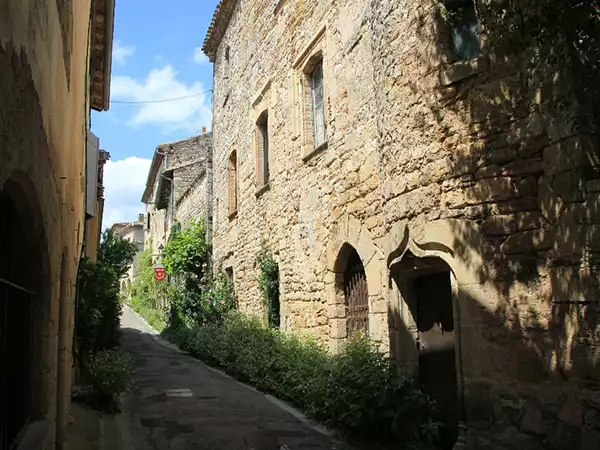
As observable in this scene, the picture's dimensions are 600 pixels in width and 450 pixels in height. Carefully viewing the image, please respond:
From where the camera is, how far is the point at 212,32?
52.9 ft

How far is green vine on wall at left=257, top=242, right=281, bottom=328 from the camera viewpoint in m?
10.9

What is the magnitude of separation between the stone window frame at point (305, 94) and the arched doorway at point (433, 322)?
141 inches

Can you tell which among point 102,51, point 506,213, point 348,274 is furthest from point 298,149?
point 506,213

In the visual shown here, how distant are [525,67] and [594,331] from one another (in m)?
2.23

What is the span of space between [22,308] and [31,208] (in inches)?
34.7

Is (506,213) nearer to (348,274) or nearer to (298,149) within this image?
(348,274)

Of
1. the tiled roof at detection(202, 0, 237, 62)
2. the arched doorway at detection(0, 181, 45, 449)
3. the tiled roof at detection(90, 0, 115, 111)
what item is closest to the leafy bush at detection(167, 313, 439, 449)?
the arched doorway at detection(0, 181, 45, 449)

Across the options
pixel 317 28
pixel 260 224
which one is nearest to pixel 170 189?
pixel 260 224

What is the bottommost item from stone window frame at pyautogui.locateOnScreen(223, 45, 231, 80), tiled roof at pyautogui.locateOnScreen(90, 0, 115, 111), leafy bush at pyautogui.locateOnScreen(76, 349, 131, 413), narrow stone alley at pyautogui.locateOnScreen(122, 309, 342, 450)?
narrow stone alley at pyautogui.locateOnScreen(122, 309, 342, 450)

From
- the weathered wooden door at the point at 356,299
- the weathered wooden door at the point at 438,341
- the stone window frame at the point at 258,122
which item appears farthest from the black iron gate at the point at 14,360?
the stone window frame at the point at 258,122

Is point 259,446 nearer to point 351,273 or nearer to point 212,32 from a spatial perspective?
point 351,273

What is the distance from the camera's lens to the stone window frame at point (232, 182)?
47.9ft

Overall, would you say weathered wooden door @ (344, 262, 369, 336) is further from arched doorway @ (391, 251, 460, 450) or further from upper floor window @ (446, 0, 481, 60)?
upper floor window @ (446, 0, 481, 60)

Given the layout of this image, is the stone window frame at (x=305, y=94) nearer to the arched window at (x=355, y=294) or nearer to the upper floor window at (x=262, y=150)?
the arched window at (x=355, y=294)
